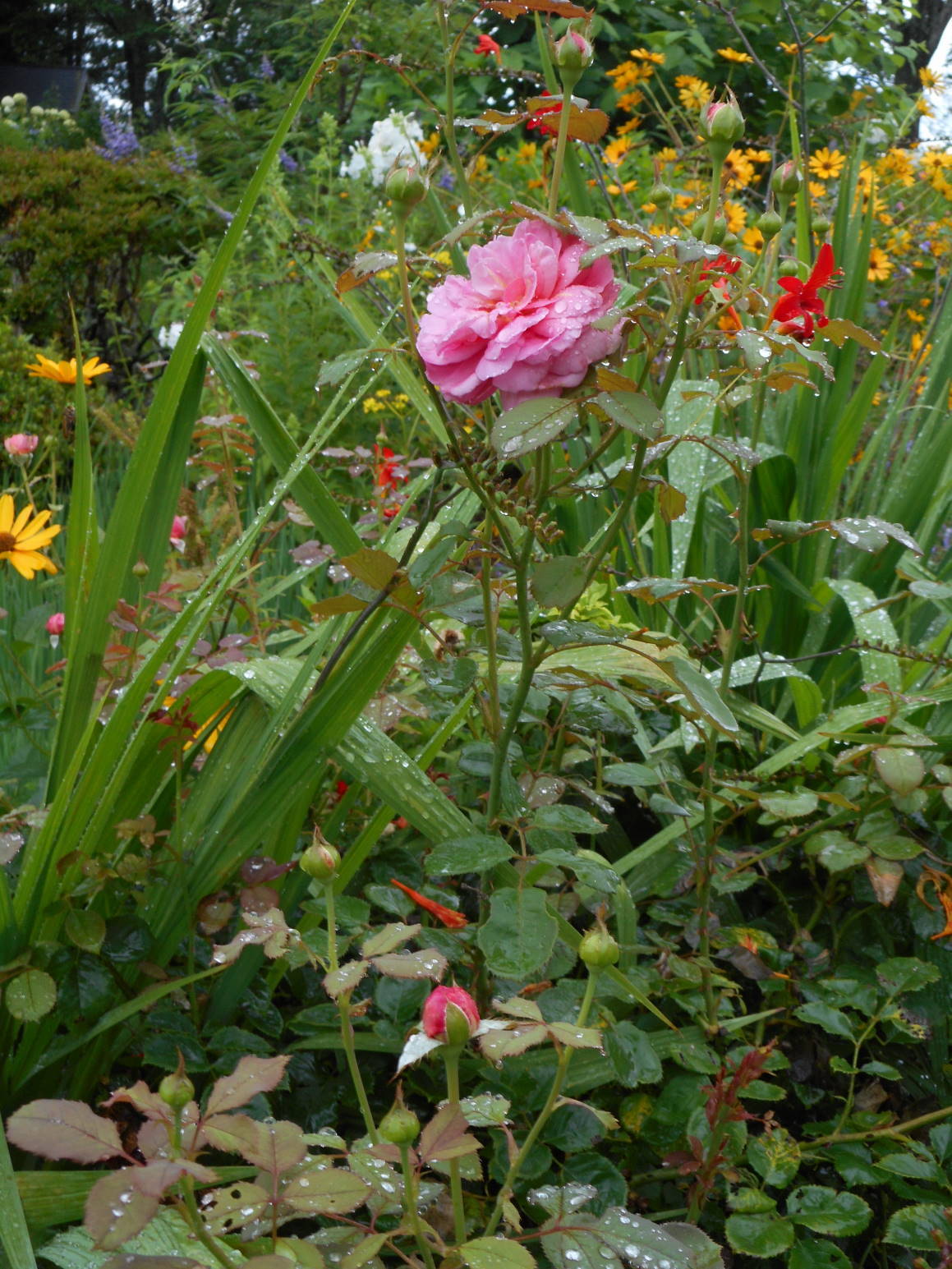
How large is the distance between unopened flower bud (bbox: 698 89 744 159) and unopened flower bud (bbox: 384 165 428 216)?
0.21 meters

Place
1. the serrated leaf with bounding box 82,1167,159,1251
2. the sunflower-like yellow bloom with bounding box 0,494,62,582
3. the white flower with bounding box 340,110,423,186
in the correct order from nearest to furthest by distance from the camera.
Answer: the serrated leaf with bounding box 82,1167,159,1251, the sunflower-like yellow bloom with bounding box 0,494,62,582, the white flower with bounding box 340,110,423,186

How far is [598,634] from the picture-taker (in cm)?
82

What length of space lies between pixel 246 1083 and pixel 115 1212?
10 cm

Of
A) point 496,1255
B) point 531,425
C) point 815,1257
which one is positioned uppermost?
point 531,425

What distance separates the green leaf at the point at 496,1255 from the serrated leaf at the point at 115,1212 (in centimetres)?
19

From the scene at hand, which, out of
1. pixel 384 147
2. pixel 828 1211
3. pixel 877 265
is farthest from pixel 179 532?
pixel 384 147

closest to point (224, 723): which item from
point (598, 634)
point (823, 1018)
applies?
point (598, 634)

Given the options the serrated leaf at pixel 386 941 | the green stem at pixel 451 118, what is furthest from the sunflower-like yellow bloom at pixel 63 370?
the serrated leaf at pixel 386 941

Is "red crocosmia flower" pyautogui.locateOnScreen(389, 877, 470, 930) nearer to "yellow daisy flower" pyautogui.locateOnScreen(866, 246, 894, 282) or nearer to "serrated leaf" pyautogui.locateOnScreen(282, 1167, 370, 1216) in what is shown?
"serrated leaf" pyautogui.locateOnScreen(282, 1167, 370, 1216)

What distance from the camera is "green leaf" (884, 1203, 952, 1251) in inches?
34.4

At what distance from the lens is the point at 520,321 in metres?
0.69

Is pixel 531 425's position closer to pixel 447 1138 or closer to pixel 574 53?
pixel 574 53

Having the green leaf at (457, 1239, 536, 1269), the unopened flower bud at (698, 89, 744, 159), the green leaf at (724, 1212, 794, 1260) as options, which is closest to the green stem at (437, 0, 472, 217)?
the unopened flower bud at (698, 89, 744, 159)

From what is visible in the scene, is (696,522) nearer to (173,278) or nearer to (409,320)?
(409,320)
